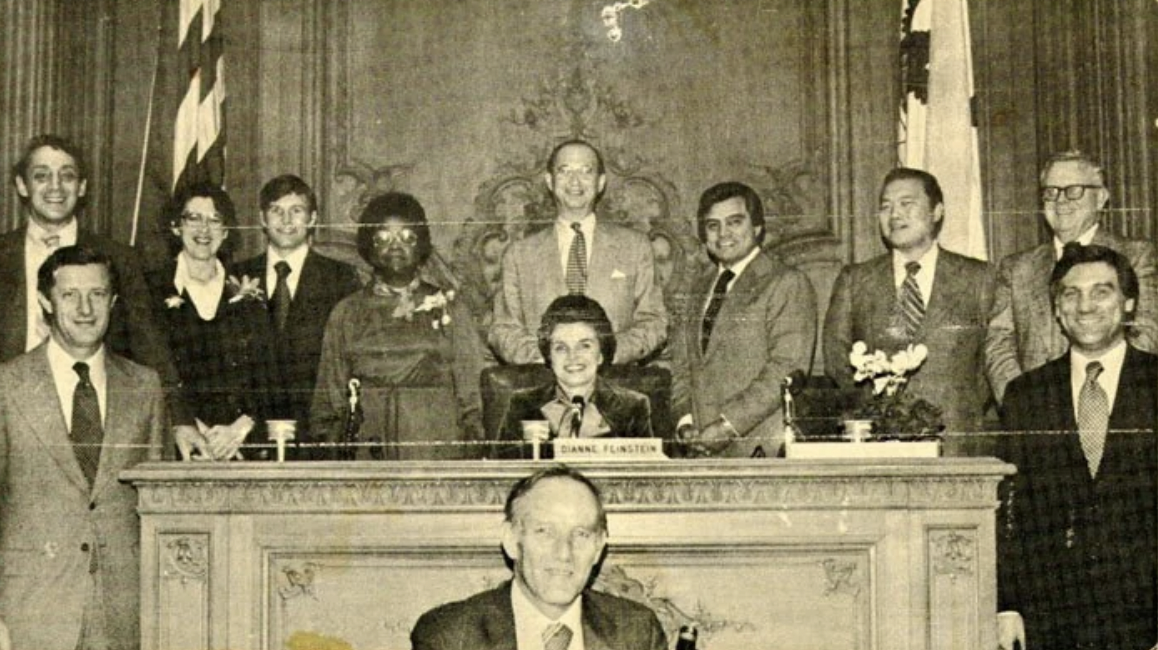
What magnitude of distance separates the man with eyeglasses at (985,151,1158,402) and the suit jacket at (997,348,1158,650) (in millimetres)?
223

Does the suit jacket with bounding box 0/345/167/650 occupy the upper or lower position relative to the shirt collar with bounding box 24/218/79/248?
lower

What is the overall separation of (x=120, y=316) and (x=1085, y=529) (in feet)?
11.7

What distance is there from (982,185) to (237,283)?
2.95m

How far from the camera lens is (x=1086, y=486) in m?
7.39

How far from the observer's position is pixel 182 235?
805cm

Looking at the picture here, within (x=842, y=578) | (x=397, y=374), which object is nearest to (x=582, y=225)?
(x=397, y=374)

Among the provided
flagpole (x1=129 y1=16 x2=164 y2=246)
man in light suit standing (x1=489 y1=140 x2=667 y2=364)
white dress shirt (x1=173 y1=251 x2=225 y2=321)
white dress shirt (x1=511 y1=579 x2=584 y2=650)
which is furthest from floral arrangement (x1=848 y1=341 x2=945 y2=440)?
flagpole (x1=129 y1=16 x2=164 y2=246)

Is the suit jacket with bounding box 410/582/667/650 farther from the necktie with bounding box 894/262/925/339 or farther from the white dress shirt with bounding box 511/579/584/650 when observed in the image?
the necktie with bounding box 894/262/925/339

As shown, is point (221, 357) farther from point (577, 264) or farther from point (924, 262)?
point (924, 262)

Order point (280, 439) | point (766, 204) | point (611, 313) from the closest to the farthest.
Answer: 1. point (280, 439)
2. point (611, 313)
3. point (766, 204)

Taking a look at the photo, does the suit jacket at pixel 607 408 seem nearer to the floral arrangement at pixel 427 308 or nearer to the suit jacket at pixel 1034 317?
the floral arrangement at pixel 427 308

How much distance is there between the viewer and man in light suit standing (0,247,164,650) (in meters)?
7.29

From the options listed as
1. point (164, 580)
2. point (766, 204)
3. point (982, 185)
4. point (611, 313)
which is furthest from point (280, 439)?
point (982, 185)

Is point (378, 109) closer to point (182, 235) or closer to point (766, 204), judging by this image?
point (182, 235)
